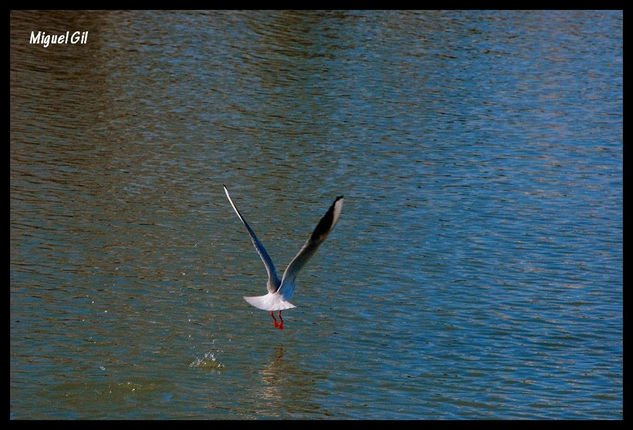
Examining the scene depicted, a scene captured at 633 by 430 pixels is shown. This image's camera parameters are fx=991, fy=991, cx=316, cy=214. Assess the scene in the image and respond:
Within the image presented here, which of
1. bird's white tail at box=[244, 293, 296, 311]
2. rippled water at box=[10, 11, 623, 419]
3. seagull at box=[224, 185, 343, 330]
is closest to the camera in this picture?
seagull at box=[224, 185, 343, 330]

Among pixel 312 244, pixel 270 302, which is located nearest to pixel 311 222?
pixel 270 302

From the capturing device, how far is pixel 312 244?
39.8 ft

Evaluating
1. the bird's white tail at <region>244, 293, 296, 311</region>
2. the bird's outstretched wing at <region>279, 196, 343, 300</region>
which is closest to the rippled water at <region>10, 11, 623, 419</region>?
the bird's white tail at <region>244, 293, 296, 311</region>

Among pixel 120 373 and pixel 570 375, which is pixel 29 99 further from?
pixel 570 375

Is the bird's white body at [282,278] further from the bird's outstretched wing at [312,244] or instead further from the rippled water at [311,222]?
the rippled water at [311,222]

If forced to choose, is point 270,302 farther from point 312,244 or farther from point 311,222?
point 311,222

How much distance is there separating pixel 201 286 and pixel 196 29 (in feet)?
61.1

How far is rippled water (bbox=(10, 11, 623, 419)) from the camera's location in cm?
1305

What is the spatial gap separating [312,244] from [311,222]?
256 inches

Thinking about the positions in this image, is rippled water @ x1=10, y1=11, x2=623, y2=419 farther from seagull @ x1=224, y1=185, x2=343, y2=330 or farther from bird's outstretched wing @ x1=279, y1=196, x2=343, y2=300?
bird's outstretched wing @ x1=279, y1=196, x2=343, y2=300

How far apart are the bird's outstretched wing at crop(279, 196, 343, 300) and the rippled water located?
1114mm

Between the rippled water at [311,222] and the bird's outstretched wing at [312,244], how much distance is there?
1.11 metres

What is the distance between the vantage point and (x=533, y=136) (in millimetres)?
25062

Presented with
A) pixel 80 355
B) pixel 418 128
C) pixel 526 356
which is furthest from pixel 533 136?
pixel 80 355
